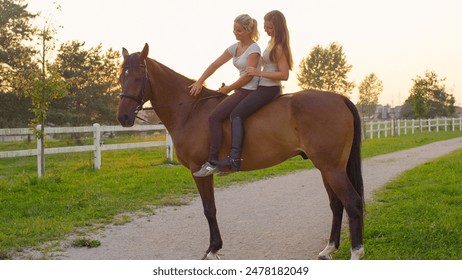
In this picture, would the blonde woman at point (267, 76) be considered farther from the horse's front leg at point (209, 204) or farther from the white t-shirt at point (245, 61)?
the horse's front leg at point (209, 204)

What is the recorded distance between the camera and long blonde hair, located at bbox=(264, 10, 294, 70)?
5016 mm

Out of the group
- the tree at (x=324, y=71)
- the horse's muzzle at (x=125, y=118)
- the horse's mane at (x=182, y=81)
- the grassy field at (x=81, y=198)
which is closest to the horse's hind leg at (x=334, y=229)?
the horse's mane at (x=182, y=81)

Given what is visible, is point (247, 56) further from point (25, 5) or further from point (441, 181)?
point (25, 5)

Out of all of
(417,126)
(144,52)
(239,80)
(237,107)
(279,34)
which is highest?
(279,34)

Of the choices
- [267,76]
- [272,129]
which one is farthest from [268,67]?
[272,129]

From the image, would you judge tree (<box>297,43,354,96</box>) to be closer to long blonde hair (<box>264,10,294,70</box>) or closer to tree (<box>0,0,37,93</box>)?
long blonde hair (<box>264,10,294,70</box>)

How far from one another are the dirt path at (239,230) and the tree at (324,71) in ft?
15.9

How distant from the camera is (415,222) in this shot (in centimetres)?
618

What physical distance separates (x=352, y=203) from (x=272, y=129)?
1.21 meters

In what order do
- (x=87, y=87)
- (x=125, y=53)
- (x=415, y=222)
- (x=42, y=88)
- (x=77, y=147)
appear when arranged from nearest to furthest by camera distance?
(x=125, y=53), (x=415, y=222), (x=42, y=88), (x=77, y=147), (x=87, y=87)

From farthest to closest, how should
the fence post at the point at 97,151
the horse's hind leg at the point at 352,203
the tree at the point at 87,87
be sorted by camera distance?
the tree at the point at 87,87 → the fence post at the point at 97,151 → the horse's hind leg at the point at 352,203

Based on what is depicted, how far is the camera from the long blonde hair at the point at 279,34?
5016 millimetres

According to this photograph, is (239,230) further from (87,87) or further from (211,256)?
(87,87)

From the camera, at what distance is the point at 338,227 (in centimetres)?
546
